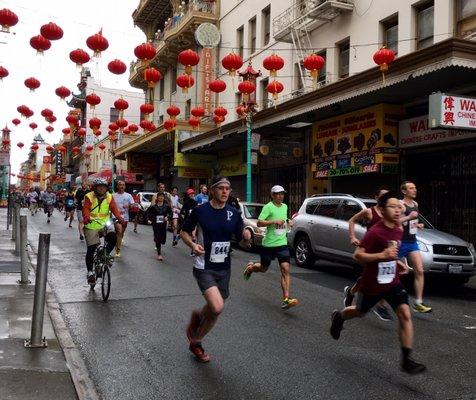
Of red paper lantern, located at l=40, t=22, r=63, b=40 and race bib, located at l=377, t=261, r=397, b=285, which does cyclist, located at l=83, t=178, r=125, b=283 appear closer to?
red paper lantern, located at l=40, t=22, r=63, b=40

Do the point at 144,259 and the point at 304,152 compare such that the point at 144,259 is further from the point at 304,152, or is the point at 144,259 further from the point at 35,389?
the point at 304,152

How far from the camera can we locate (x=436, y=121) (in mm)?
11570

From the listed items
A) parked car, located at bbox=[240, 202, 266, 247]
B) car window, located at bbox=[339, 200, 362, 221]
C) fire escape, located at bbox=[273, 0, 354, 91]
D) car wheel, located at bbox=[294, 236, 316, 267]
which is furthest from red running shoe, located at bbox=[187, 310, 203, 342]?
fire escape, located at bbox=[273, 0, 354, 91]

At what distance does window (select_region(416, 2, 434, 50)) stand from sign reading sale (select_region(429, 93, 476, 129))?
457 centimetres

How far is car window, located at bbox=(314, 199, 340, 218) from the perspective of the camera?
11.6 meters

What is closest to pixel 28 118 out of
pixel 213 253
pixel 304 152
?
pixel 304 152

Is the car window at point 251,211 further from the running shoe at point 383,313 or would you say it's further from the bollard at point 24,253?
the running shoe at point 383,313

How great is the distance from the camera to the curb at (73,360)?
4305 mm

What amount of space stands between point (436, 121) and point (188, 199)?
238 inches

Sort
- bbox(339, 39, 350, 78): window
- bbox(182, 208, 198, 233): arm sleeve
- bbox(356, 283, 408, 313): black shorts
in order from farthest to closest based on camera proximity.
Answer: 1. bbox(339, 39, 350, 78): window
2. bbox(182, 208, 198, 233): arm sleeve
3. bbox(356, 283, 408, 313): black shorts

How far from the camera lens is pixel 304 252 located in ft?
40.1

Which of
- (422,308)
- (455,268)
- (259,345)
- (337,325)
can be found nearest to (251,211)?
(455,268)

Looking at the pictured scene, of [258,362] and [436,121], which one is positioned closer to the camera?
[258,362]

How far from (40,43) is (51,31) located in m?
0.73
